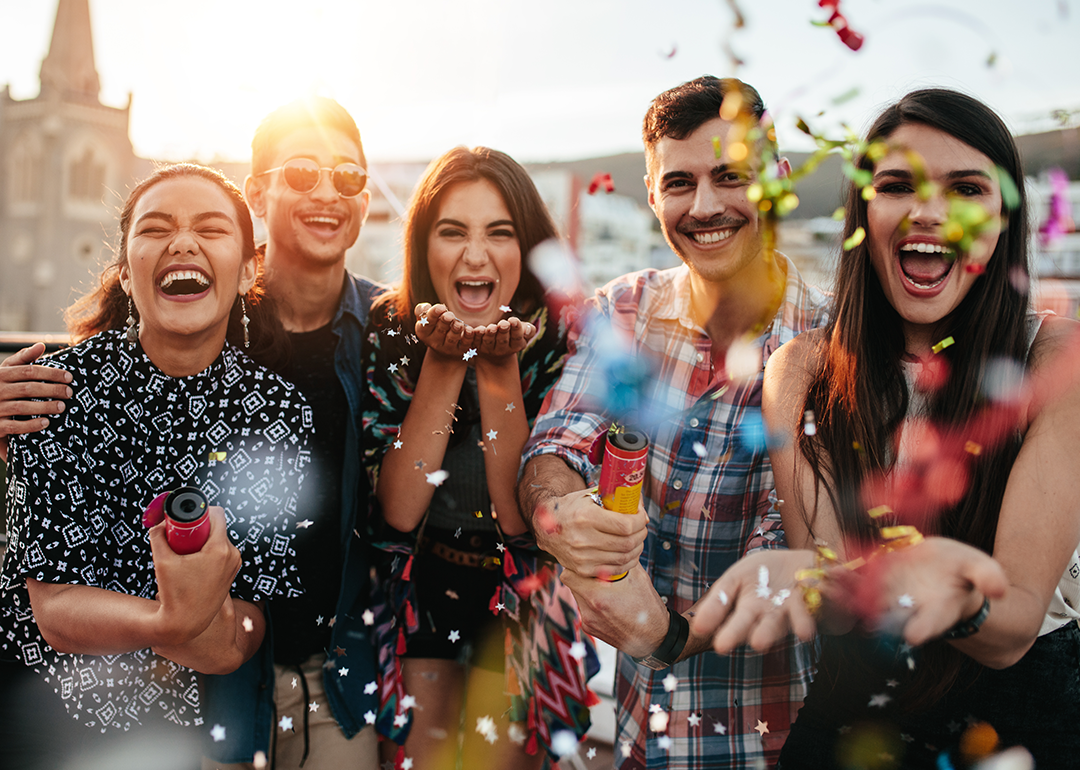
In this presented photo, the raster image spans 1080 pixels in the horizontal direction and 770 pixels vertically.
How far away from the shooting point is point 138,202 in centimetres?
238

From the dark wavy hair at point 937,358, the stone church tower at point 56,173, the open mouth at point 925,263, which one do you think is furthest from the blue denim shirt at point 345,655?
the stone church tower at point 56,173

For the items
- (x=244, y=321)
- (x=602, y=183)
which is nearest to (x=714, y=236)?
(x=602, y=183)

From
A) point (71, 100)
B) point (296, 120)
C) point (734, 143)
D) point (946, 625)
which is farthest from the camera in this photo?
point (71, 100)

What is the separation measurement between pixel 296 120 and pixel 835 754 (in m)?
3.07

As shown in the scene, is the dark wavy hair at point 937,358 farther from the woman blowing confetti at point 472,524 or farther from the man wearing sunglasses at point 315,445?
the man wearing sunglasses at point 315,445

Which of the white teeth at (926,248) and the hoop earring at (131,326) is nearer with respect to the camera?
the white teeth at (926,248)

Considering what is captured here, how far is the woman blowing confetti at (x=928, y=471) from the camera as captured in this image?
1.72 meters

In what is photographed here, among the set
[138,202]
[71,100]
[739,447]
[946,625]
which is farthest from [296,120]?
[71,100]

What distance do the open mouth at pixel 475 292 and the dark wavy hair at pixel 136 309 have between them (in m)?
0.71

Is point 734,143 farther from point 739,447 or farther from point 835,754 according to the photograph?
point 835,754

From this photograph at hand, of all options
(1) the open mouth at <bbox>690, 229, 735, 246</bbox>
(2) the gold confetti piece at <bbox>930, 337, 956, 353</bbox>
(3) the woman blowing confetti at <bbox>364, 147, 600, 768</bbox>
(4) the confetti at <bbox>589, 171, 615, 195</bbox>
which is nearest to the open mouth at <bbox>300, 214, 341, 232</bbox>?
(3) the woman blowing confetti at <bbox>364, 147, 600, 768</bbox>

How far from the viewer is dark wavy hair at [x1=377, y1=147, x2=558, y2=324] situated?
283 centimetres

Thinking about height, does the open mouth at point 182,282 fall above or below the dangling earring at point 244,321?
above

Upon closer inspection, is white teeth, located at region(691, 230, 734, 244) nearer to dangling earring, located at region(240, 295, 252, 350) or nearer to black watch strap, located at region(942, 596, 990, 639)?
black watch strap, located at region(942, 596, 990, 639)
